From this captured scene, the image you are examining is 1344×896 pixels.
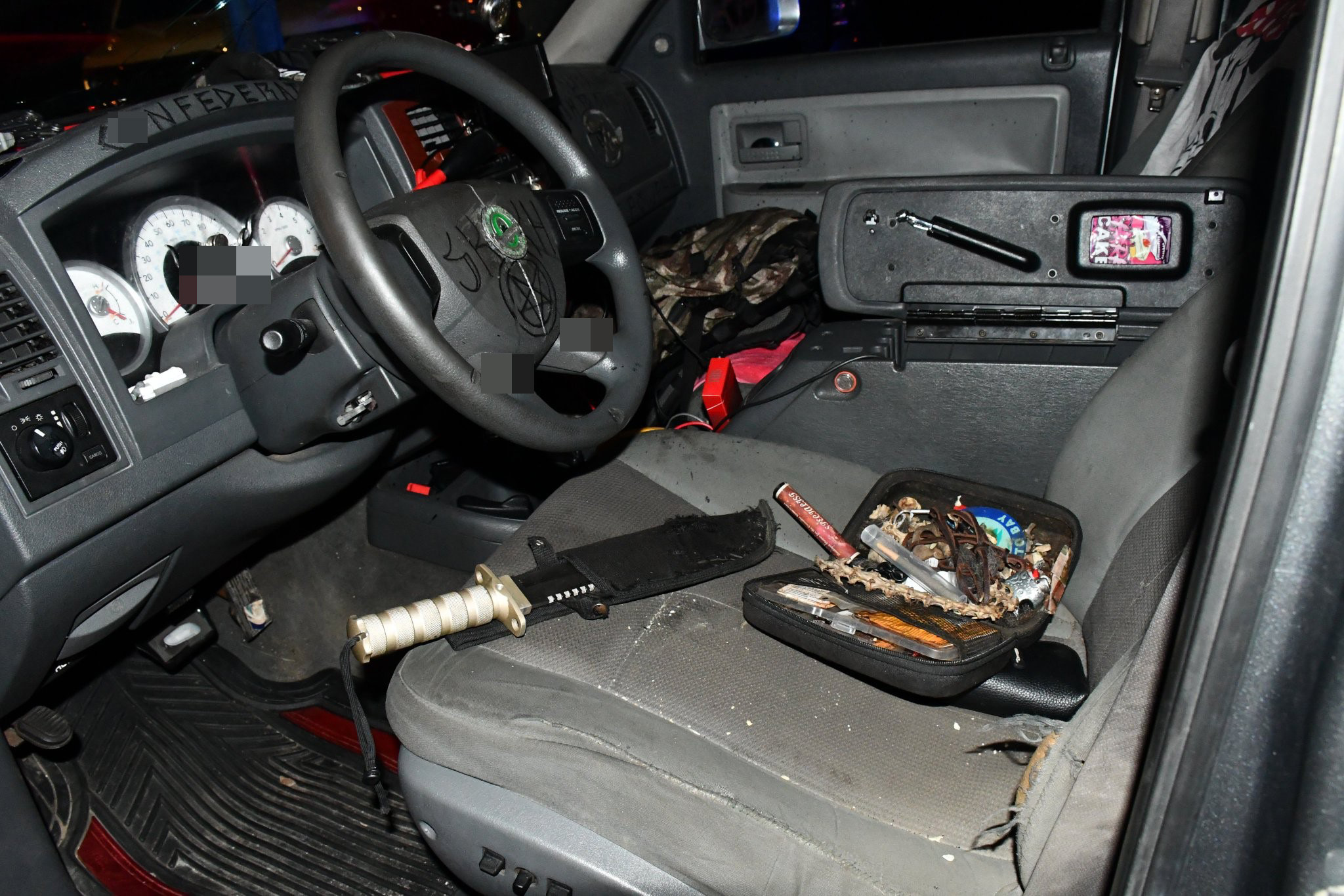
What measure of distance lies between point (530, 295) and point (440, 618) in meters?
0.41

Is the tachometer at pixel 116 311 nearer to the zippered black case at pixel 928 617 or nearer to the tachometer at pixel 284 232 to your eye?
the tachometer at pixel 284 232

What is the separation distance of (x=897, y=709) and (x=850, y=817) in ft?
0.53

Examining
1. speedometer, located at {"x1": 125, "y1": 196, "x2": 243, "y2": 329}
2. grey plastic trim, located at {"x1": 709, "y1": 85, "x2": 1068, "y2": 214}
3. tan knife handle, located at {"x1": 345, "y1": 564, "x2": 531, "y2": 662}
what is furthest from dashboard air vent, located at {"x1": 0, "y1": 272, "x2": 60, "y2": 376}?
grey plastic trim, located at {"x1": 709, "y1": 85, "x2": 1068, "y2": 214}

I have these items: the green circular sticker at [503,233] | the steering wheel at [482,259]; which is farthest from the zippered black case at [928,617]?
the green circular sticker at [503,233]

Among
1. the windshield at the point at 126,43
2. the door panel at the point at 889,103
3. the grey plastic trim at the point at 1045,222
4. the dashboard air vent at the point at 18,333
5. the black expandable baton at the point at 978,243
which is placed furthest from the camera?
the door panel at the point at 889,103

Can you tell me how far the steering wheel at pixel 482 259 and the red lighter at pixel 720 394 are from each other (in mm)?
459

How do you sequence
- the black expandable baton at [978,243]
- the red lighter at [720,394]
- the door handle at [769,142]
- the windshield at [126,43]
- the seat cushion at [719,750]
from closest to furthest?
the seat cushion at [719,750], the windshield at [126,43], the black expandable baton at [978,243], the red lighter at [720,394], the door handle at [769,142]

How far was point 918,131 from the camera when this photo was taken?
2.12 m

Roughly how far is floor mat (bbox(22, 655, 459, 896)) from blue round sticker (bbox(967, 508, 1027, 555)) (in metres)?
0.99

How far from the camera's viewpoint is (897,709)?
105 cm

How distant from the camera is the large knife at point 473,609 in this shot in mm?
1074

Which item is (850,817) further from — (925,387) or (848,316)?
(848,316)

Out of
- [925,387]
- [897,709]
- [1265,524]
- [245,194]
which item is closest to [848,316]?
[925,387]

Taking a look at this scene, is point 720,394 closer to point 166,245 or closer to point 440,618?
point 440,618
